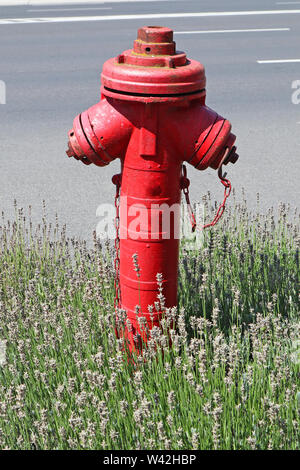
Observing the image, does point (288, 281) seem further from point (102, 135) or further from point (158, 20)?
point (158, 20)

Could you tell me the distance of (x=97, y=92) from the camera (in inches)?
346

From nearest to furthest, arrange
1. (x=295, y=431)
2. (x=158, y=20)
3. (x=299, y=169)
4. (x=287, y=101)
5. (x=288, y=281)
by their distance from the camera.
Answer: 1. (x=295, y=431)
2. (x=288, y=281)
3. (x=299, y=169)
4. (x=287, y=101)
5. (x=158, y=20)

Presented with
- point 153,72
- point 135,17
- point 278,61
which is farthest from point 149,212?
point 135,17

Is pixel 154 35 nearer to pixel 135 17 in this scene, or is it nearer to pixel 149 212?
pixel 149 212

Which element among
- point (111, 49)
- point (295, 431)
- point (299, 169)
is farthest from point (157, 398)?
point (111, 49)

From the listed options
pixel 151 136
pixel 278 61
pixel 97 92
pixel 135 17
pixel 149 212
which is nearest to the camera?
pixel 151 136

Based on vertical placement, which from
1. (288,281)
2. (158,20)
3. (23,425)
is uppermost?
(158,20)

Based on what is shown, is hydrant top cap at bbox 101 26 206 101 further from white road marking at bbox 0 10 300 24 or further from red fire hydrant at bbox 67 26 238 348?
white road marking at bbox 0 10 300 24

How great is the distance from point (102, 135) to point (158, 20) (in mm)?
10442

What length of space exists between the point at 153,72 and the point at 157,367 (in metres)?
1.41

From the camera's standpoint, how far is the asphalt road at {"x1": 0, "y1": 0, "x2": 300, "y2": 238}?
20.7 ft

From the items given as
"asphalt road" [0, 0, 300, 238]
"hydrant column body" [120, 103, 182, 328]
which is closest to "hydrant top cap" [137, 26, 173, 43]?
"hydrant column body" [120, 103, 182, 328]

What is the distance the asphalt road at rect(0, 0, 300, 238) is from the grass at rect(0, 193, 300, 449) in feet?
5.64

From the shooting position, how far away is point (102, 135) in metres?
3.10
